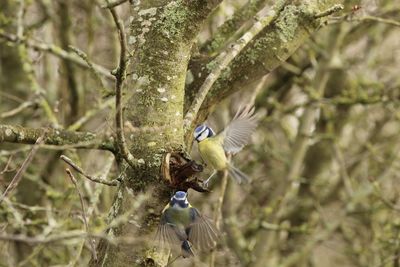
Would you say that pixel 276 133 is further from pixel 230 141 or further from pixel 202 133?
pixel 202 133

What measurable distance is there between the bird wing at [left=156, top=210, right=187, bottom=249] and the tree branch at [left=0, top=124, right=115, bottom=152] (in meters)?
0.29

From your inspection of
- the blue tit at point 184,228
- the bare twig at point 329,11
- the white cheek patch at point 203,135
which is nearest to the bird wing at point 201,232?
the blue tit at point 184,228

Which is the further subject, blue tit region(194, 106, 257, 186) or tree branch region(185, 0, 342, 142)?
blue tit region(194, 106, 257, 186)

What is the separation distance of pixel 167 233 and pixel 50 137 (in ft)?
1.66

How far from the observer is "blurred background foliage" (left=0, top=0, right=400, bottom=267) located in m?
5.07

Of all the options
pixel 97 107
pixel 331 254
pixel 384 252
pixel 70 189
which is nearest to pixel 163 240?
pixel 70 189

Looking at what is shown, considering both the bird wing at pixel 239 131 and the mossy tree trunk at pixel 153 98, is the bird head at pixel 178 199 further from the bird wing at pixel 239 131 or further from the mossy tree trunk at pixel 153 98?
the bird wing at pixel 239 131

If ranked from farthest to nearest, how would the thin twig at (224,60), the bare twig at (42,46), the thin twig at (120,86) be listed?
the bare twig at (42,46) < the thin twig at (224,60) < the thin twig at (120,86)

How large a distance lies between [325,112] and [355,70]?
70 cm

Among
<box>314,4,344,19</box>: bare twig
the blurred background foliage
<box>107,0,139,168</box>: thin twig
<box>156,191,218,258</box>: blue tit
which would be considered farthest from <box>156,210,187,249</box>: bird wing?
the blurred background foliage

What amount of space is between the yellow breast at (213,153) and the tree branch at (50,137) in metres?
0.69

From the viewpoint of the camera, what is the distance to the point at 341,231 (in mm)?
6777

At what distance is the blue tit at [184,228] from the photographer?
2299mm

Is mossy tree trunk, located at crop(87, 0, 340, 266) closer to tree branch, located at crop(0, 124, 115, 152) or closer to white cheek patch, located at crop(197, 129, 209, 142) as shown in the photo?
tree branch, located at crop(0, 124, 115, 152)
